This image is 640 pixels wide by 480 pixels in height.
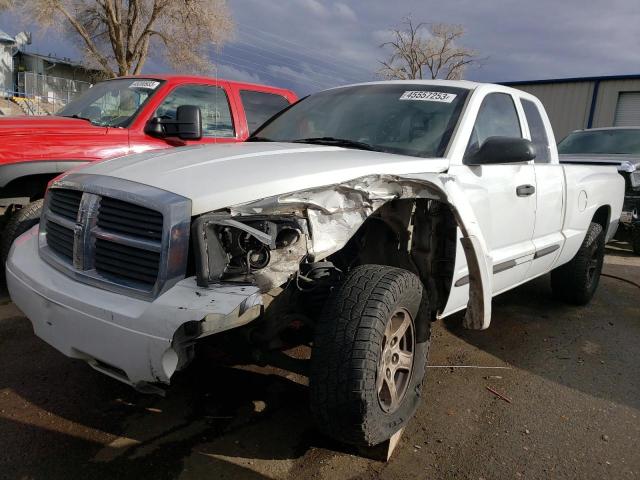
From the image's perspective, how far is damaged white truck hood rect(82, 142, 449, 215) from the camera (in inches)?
85.4

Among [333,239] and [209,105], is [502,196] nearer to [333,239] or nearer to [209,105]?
[333,239]

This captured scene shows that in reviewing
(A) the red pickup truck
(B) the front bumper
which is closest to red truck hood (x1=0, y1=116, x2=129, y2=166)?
(A) the red pickup truck

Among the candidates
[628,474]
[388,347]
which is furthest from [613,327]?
[388,347]

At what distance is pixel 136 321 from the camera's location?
1985 millimetres

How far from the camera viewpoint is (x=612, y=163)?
7.58 m

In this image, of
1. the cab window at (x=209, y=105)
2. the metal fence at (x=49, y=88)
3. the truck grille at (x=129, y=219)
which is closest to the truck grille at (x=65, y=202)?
the truck grille at (x=129, y=219)

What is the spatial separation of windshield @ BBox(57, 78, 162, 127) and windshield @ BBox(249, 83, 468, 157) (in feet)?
6.10

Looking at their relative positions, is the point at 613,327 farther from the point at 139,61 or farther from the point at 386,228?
the point at 139,61

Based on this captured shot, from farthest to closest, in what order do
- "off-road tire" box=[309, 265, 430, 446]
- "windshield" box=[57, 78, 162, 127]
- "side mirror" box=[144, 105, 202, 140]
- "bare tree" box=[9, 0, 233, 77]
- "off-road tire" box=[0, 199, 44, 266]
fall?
1. "bare tree" box=[9, 0, 233, 77]
2. "windshield" box=[57, 78, 162, 127]
3. "side mirror" box=[144, 105, 202, 140]
4. "off-road tire" box=[0, 199, 44, 266]
5. "off-road tire" box=[309, 265, 430, 446]

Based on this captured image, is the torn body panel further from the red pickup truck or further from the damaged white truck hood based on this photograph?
the red pickup truck

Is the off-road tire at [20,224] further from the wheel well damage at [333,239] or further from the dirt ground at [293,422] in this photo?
the wheel well damage at [333,239]

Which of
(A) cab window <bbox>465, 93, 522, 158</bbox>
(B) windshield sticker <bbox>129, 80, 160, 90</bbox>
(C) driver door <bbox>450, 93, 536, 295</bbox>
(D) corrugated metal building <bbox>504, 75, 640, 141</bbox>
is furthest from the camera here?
(D) corrugated metal building <bbox>504, 75, 640, 141</bbox>

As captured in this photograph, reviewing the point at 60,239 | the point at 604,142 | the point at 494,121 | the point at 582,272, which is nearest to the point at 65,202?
the point at 60,239

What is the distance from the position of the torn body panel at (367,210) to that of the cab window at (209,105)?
3.23 meters
